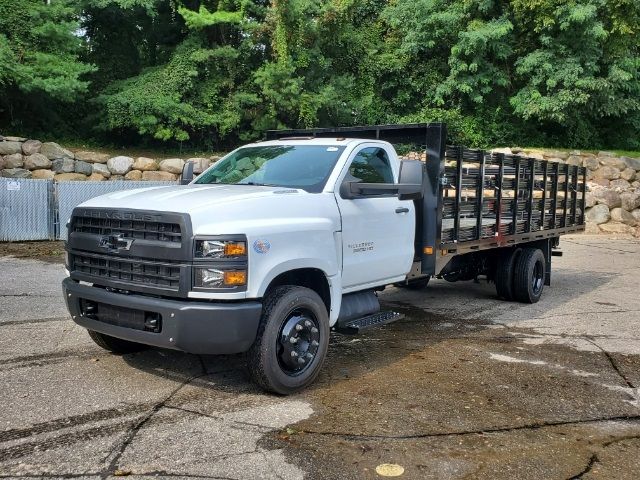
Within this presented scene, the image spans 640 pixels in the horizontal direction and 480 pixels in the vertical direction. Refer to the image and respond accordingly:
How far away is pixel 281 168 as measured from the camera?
6023 mm

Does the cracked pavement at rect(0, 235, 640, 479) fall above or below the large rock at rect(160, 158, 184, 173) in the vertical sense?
below

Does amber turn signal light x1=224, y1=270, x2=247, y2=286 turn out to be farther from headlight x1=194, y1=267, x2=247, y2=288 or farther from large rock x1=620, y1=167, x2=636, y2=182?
large rock x1=620, y1=167, x2=636, y2=182

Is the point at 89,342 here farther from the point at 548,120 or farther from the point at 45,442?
the point at 548,120

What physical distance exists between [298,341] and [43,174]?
1426cm

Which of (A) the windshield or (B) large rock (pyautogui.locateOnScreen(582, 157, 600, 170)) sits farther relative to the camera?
(B) large rock (pyautogui.locateOnScreen(582, 157, 600, 170))

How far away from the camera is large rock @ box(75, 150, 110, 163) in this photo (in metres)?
17.7

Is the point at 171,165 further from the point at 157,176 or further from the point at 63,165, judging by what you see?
the point at 63,165

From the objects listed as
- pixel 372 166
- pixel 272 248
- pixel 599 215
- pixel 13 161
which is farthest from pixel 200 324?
pixel 599 215

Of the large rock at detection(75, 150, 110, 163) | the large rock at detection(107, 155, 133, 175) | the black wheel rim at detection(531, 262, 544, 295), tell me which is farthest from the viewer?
the large rock at detection(107, 155, 133, 175)

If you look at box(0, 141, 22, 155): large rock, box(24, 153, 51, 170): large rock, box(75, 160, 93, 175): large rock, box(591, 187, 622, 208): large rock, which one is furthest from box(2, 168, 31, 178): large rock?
box(591, 187, 622, 208): large rock

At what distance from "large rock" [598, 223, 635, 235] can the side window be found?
1664cm

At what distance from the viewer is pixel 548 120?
22.6 metres

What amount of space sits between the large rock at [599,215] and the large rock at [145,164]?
14138mm

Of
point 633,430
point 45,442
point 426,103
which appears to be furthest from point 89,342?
point 426,103
